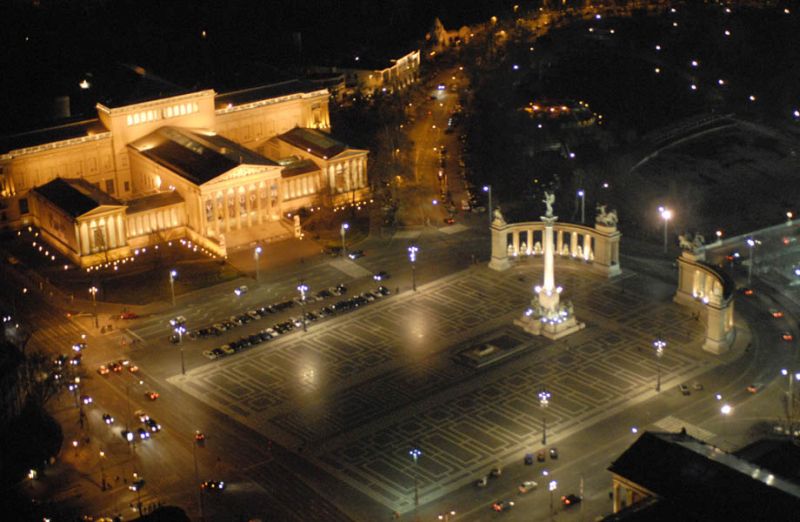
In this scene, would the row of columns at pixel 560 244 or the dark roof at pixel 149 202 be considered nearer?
the row of columns at pixel 560 244

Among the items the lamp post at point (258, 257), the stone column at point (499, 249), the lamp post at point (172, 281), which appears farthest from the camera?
the lamp post at point (258, 257)

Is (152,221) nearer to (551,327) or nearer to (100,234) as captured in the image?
(100,234)

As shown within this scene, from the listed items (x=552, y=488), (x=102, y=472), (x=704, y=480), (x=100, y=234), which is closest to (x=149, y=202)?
(x=100, y=234)

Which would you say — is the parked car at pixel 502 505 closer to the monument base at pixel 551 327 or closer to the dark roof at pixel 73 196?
the monument base at pixel 551 327

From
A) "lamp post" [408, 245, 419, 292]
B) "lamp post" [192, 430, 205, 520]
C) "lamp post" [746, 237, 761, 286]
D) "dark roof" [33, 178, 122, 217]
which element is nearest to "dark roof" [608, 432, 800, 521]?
"lamp post" [192, 430, 205, 520]

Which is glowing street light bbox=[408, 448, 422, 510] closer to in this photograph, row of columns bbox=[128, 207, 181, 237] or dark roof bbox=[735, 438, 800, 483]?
dark roof bbox=[735, 438, 800, 483]

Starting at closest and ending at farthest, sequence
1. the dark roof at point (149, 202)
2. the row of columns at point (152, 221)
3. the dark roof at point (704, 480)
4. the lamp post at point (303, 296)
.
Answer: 1. the dark roof at point (704, 480)
2. the lamp post at point (303, 296)
3. the row of columns at point (152, 221)
4. the dark roof at point (149, 202)

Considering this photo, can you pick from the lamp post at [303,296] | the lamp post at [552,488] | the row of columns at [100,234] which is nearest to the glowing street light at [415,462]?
the lamp post at [552,488]
